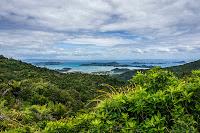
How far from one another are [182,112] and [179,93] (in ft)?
1.12

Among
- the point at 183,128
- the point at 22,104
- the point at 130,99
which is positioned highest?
the point at 130,99

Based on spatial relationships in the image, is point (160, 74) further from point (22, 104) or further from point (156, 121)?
point (22, 104)

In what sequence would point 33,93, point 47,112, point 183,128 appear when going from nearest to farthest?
point 183,128
point 47,112
point 33,93

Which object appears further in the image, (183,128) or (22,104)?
(22,104)

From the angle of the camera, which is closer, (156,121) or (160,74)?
(156,121)

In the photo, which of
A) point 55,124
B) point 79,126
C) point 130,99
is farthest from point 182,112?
point 55,124

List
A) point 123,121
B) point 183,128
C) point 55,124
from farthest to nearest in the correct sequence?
point 55,124 < point 123,121 < point 183,128

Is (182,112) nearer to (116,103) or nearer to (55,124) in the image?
(116,103)

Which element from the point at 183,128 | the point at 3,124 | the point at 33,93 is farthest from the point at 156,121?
the point at 33,93

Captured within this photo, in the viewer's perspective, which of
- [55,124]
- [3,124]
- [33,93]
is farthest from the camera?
[33,93]

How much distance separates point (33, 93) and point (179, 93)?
610 inches

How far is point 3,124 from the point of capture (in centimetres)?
1159

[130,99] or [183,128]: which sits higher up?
[130,99]

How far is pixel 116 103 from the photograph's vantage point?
6445 mm
